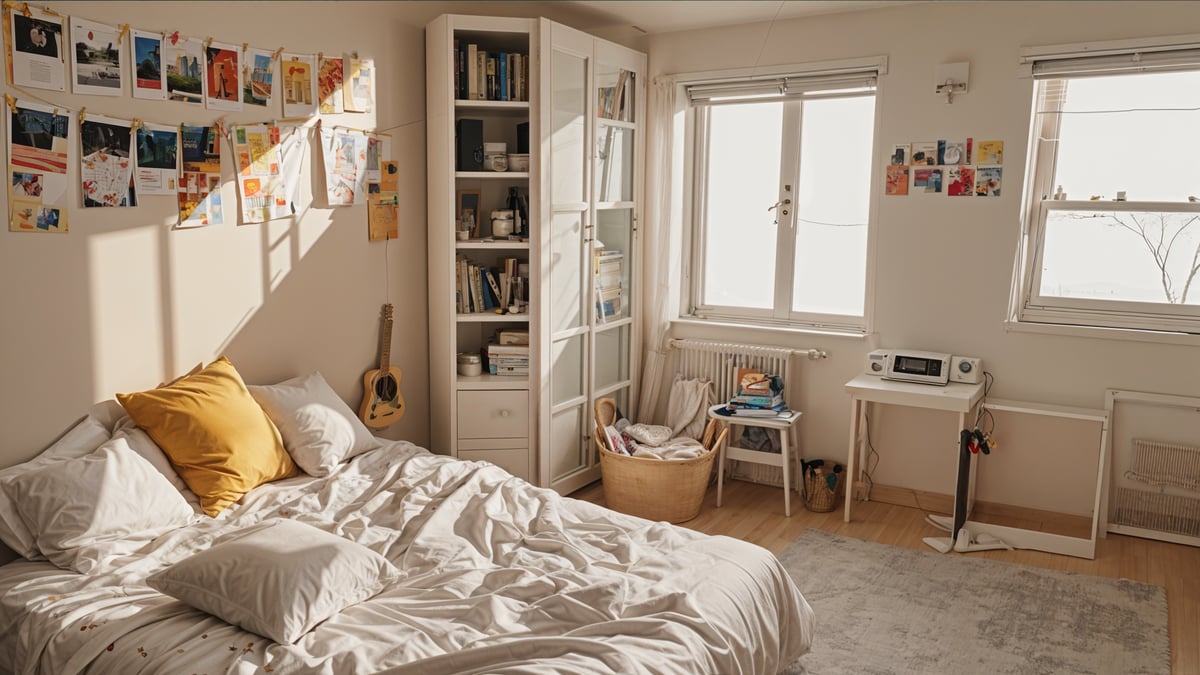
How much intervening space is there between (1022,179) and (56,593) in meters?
3.96

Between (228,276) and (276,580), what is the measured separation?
1.54m

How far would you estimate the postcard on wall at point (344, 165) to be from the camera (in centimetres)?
355

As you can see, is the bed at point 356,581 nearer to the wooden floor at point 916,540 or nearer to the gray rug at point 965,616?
the gray rug at point 965,616

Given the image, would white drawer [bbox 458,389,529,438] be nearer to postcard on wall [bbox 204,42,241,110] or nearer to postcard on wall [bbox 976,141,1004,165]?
postcard on wall [bbox 204,42,241,110]

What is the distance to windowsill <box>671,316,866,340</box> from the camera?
4465 mm

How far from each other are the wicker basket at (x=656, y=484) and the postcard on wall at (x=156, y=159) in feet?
7.24

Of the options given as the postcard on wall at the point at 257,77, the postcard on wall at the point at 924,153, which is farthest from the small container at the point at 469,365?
the postcard on wall at the point at 924,153

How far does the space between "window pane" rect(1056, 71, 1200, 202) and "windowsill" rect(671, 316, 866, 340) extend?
3.93 feet

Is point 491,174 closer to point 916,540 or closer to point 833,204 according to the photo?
point 833,204

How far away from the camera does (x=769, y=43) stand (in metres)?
4.54

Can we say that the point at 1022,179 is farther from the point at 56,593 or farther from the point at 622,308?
the point at 56,593

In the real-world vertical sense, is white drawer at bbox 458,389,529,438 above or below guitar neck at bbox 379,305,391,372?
below

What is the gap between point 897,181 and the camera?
4242 millimetres

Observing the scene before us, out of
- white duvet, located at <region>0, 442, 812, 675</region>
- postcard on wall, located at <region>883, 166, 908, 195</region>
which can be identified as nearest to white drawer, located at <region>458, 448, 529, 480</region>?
white duvet, located at <region>0, 442, 812, 675</region>
